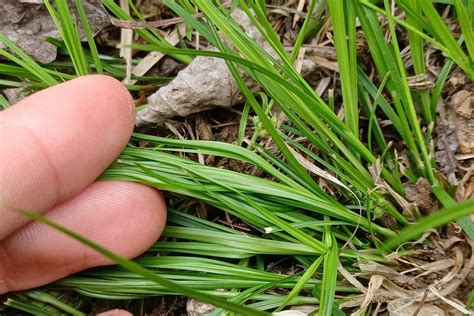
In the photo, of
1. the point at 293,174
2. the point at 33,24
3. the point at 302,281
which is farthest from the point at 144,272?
the point at 33,24

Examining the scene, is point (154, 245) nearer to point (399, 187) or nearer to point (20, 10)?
point (399, 187)

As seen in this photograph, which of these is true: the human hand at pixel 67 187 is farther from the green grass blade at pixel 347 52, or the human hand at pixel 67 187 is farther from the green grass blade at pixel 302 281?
the green grass blade at pixel 347 52

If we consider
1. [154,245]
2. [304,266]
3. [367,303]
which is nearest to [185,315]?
[154,245]

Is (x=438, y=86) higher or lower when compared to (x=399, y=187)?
higher

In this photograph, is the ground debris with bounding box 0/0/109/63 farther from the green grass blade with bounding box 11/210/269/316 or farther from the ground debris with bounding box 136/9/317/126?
the green grass blade with bounding box 11/210/269/316

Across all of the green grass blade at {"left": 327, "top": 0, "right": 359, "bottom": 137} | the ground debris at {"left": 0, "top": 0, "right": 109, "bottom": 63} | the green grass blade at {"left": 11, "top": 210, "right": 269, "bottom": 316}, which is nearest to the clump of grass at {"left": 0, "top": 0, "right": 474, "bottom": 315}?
the green grass blade at {"left": 327, "top": 0, "right": 359, "bottom": 137}

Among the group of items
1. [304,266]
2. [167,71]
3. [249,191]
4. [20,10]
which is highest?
[20,10]

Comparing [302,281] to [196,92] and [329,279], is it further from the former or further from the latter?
[196,92]
